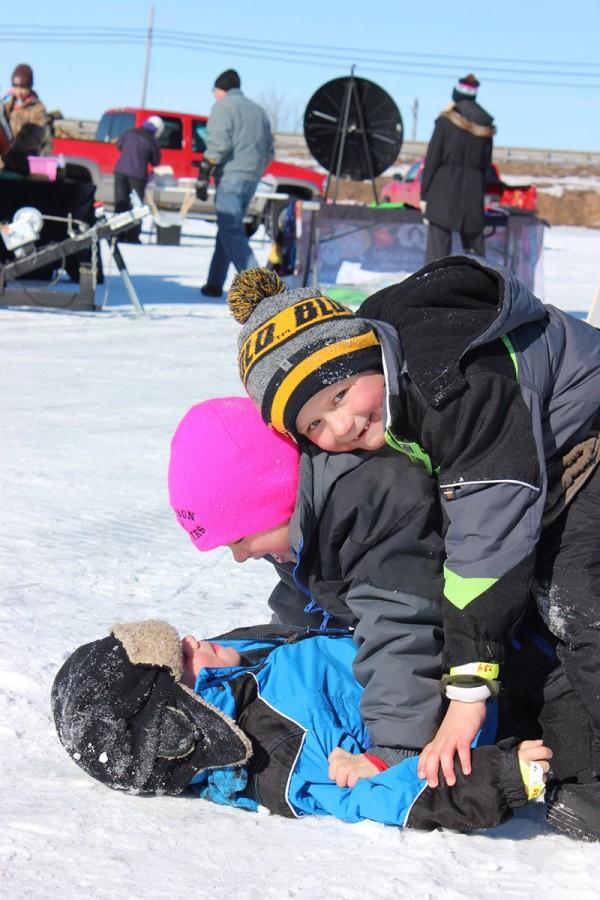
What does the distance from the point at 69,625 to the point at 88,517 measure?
2.91 ft

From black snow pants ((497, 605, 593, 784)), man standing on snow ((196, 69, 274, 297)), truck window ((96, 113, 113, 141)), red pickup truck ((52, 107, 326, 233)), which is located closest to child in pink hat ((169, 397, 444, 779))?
black snow pants ((497, 605, 593, 784))

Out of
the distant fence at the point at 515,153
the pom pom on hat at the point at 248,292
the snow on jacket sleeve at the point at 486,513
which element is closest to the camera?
the snow on jacket sleeve at the point at 486,513

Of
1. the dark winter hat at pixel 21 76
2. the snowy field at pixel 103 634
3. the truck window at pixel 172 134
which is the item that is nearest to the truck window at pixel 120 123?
the truck window at pixel 172 134

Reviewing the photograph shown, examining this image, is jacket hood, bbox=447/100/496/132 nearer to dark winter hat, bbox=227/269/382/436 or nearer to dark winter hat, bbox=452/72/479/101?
dark winter hat, bbox=452/72/479/101

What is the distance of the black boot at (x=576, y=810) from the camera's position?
5.42 ft

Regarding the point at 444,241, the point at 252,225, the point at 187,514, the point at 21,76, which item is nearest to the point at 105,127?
the point at 252,225

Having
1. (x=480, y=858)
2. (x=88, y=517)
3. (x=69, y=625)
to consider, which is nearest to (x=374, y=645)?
(x=480, y=858)

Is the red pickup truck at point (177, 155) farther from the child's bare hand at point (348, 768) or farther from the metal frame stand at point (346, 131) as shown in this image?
the child's bare hand at point (348, 768)

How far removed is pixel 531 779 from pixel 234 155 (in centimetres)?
783

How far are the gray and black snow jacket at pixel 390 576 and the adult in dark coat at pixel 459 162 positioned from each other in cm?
693

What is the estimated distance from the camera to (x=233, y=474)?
1.85m

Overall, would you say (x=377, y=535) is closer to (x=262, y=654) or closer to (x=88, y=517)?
(x=262, y=654)

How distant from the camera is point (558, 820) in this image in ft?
5.48

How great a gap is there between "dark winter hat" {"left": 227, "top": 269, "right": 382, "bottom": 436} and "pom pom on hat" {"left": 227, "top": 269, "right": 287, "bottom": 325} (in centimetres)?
9
